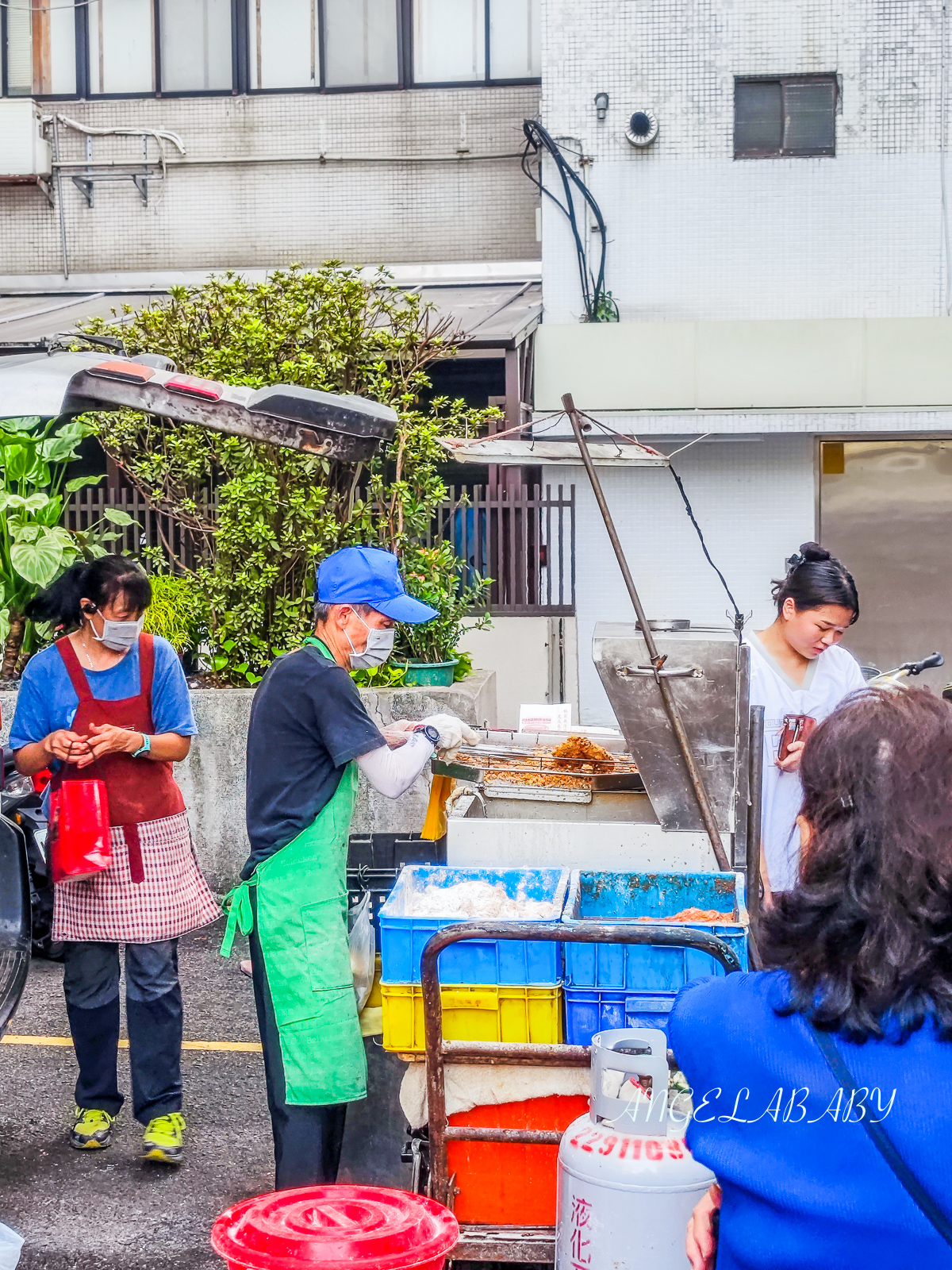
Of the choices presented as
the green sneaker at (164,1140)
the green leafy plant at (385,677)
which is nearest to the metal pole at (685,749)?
the green sneaker at (164,1140)

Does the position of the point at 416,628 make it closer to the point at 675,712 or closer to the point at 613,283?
the point at 675,712

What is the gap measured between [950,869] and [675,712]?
256 centimetres

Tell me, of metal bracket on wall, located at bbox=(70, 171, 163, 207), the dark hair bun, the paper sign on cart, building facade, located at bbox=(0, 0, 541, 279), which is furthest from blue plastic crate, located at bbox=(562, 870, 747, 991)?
metal bracket on wall, located at bbox=(70, 171, 163, 207)

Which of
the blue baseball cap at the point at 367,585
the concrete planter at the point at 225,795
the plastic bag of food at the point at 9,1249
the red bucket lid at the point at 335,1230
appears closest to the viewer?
the red bucket lid at the point at 335,1230

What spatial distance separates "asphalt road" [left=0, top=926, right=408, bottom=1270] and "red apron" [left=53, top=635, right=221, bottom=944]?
2.38 ft

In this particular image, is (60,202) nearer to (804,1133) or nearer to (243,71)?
(243,71)

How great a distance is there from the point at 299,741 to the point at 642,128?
954 centimetres

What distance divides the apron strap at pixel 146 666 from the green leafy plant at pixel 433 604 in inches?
141

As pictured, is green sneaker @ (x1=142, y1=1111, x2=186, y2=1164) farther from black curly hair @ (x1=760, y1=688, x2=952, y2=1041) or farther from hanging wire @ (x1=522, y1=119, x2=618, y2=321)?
hanging wire @ (x1=522, y1=119, x2=618, y2=321)

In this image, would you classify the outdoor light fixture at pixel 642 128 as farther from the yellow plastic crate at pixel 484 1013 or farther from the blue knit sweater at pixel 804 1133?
the blue knit sweater at pixel 804 1133

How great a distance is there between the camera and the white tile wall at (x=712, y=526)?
12.0 meters

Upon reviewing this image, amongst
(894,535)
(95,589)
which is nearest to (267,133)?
(894,535)

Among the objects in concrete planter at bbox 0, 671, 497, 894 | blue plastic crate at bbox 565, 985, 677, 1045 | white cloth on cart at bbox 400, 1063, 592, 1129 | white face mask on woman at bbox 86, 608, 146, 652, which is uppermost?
white face mask on woman at bbox 86, 608, 146, 652

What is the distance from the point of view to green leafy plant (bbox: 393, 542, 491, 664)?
839 cm
